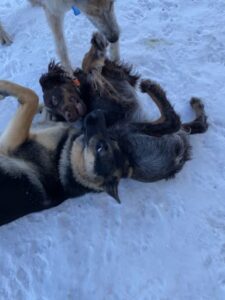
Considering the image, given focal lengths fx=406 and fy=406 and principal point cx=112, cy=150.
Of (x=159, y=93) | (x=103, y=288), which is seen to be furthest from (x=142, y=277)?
(x=159, y=93)

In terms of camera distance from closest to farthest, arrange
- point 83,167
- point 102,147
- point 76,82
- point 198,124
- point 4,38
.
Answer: point 102,147
point 83,167
point 76,82
point 198,124
point 4,38

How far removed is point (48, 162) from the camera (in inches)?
140

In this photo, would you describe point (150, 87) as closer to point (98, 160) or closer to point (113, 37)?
point (113, 37)

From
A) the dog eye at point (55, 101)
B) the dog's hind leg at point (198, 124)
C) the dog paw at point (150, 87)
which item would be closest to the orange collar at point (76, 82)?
the dog eye at point (55, 101)

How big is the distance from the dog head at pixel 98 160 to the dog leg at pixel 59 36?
941mm

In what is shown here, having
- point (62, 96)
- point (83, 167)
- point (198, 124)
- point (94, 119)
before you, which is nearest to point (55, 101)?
point (62, 96)

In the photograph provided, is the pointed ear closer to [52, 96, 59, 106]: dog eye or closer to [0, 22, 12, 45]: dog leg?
[52, 96, 59, 106]: dog eye

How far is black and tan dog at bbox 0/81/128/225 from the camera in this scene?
10.8ft

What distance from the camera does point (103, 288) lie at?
10.9 ft

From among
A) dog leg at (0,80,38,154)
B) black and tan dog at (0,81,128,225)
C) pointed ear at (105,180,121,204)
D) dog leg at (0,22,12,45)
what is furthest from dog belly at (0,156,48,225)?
dog leg at (0,22,12,45)

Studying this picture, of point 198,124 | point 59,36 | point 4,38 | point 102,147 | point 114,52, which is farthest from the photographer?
point 4,38

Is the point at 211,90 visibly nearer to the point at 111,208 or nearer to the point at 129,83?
the point at 129,83

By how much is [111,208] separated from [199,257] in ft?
2.87

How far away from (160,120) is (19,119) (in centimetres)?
121
